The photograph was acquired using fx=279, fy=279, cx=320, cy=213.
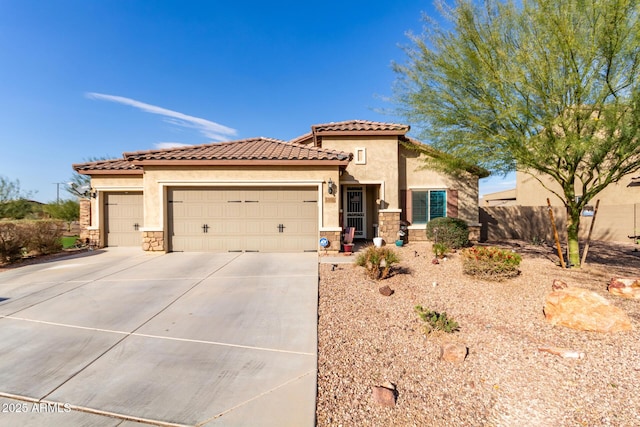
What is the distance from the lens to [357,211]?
13609 mm

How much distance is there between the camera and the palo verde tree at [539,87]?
6023mm

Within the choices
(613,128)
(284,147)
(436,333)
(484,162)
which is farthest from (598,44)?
(284,147)

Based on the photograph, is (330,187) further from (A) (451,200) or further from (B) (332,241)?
(A) (451,200)

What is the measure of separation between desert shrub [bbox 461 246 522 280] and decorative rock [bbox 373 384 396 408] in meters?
4.90

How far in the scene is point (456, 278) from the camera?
23.2 ft

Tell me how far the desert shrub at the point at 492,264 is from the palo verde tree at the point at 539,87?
2.50 meters

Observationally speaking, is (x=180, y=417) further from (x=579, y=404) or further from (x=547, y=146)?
(x=547, y=146)

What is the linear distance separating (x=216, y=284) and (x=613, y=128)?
374 inches

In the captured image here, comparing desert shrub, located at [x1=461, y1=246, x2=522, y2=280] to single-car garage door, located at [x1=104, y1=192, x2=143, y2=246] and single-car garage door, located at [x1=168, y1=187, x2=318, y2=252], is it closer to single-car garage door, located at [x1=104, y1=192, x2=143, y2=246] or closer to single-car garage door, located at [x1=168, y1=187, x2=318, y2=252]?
single-car garage door, located at [x1=168, y1=187, x2=318, y2=252]

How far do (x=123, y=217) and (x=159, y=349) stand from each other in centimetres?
1054

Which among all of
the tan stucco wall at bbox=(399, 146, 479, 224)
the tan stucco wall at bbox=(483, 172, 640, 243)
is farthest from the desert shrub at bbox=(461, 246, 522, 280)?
the tan stucco wall at bbox=(483, 172, 640, 243)

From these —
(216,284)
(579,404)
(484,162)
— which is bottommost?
(579,404)

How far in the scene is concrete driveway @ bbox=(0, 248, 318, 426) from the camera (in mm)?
2828

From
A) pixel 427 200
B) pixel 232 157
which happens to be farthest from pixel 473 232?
pixel 232 157
